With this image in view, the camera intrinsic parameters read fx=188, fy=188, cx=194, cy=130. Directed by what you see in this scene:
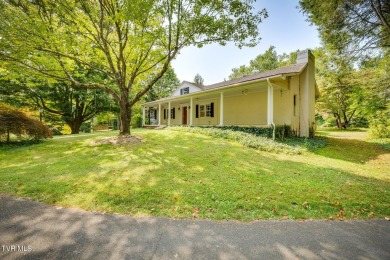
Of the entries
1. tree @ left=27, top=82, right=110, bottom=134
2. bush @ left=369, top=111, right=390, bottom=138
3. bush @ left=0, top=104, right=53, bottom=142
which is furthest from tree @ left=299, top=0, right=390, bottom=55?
tree @ left=27, top=82, right=110, bottom=134

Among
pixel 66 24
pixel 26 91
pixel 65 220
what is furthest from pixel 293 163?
pixel 26 91

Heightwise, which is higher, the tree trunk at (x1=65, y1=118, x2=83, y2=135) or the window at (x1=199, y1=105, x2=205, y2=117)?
the window at (x1=199, y1=105, x2=205, y2=117)

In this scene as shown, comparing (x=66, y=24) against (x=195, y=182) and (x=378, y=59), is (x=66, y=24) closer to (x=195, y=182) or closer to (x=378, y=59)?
(x=195, y=182)

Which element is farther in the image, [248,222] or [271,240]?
[248,222]

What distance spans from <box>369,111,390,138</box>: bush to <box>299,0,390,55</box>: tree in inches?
254

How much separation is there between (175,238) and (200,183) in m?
2.13

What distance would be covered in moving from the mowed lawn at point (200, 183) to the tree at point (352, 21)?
263 inches

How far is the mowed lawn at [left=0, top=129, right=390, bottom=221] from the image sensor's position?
376 cm

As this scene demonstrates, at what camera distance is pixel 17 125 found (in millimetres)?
9453

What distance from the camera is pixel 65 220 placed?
3195mm

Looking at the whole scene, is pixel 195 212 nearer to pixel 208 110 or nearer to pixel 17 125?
pixel 17 125

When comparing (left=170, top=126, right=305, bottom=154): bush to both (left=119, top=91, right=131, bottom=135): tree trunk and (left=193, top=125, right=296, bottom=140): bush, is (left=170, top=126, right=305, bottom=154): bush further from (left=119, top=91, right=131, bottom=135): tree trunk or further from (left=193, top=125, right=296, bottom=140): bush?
(left=119, top=91, right=131, bottom=135): tree trunk

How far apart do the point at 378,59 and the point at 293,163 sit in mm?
11021

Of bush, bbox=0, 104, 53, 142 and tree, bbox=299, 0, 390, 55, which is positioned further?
bush, bbox=0, 104, 53, 142
